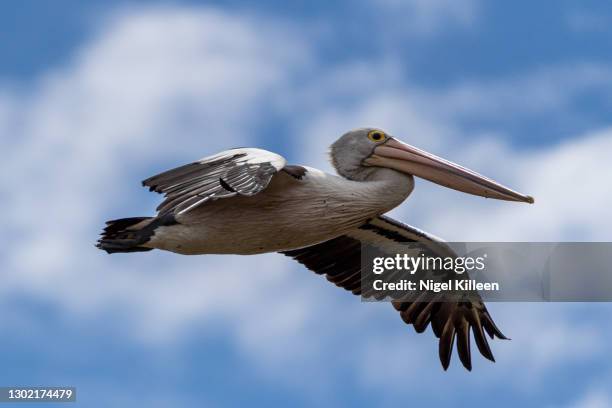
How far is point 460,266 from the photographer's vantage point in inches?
647

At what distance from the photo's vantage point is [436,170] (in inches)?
557

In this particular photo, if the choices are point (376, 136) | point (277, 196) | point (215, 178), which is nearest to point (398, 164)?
point (376, 136)

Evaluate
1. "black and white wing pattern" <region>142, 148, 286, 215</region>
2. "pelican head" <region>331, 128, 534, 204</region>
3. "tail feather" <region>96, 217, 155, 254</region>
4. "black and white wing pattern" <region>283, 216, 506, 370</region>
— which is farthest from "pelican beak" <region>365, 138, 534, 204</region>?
"tail feather" <region>96, 217, 155, 254</region>

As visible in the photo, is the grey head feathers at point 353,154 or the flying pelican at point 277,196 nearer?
the flying pelican at point 277,196

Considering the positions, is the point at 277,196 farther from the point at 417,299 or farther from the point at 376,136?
the point at 417,299

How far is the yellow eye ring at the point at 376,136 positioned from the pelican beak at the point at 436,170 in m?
0.08

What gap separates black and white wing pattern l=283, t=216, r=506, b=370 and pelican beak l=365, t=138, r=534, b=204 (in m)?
1.74

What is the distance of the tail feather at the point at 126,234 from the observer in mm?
13367

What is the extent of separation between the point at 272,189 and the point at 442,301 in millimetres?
4187

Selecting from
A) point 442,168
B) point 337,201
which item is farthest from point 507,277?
point 337,201

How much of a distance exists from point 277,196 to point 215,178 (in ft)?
3.03

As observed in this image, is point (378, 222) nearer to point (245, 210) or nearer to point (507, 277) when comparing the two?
point (507, 277)

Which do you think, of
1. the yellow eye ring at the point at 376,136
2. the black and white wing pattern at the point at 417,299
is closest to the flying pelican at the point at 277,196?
the yellow eye ring at the point at 376,136

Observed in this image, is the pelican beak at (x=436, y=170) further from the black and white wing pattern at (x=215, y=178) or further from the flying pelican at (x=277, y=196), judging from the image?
the black and white wing pattern at (x=215, y=178)
